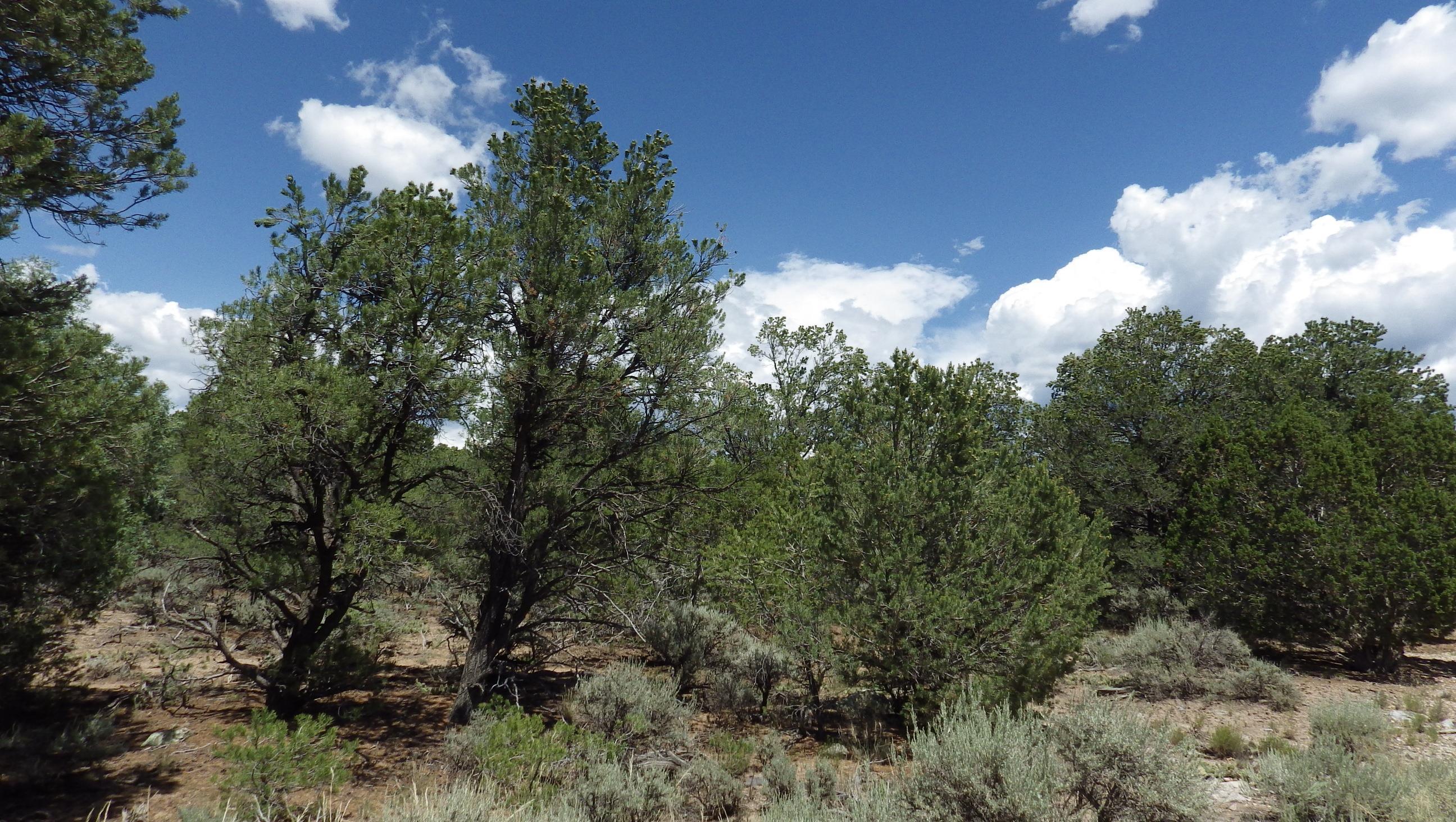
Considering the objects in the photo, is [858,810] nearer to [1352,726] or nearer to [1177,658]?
[1352,726]

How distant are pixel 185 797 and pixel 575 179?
9.07 meters

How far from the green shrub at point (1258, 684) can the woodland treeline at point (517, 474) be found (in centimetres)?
261

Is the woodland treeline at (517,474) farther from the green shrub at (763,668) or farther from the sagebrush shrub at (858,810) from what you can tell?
the sagebrush shrub at (858,810)

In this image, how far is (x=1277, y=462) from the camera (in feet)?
46.5

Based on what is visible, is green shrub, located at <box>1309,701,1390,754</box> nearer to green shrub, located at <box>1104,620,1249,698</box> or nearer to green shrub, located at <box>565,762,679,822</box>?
green shrub, located at <box>1104,620,1249,698</box>

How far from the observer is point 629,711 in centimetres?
831

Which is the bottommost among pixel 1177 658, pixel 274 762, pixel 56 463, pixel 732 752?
pixel 732 752

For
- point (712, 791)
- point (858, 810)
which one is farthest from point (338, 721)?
point (858, 810)

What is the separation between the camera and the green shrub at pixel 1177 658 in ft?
38.5

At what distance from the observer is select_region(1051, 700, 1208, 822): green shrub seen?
470 centimetres

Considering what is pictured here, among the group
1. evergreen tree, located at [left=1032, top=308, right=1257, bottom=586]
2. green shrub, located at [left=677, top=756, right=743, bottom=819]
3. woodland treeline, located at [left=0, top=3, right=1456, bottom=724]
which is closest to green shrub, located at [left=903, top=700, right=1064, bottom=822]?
woodland treeline, located at [left=0, top=3, right=1456, bottom=724]

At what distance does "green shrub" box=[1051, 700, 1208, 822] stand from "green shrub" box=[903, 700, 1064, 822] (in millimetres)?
218

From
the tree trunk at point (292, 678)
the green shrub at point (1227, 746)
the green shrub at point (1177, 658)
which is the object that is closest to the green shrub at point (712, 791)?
the tree trunk at point (292, 678)

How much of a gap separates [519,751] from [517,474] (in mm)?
3952
